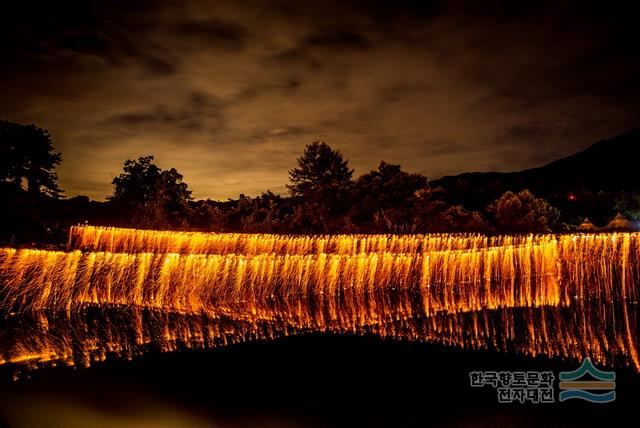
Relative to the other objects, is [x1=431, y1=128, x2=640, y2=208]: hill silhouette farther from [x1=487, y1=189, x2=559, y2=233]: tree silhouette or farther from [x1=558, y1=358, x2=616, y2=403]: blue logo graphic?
[x1=558, y1=358, x2=616, y2=403]: blue logo graphic

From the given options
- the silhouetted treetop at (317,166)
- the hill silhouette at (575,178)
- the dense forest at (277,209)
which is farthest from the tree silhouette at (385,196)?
the silhouetted treetop at (317,166)

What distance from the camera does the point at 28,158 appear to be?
12633 mm

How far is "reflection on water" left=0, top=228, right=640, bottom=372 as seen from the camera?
4.65 meters

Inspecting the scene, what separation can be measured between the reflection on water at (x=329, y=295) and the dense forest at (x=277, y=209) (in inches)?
108

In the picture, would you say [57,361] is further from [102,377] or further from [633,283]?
[633,283]

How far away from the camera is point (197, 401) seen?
10.7 feet

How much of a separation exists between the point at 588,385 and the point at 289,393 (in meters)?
2.48

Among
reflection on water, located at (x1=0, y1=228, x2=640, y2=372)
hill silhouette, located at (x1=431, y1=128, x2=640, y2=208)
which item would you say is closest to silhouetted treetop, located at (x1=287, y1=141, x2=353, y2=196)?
hill silhouette, located at (x1=431, y1=128, x2=640, y2=208)

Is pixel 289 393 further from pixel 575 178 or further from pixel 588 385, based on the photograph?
pixel 575 178

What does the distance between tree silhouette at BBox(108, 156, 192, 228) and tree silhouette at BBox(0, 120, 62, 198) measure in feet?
9.38

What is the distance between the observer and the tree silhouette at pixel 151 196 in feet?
47.1

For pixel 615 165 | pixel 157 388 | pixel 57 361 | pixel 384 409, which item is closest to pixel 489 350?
pixel 384 409

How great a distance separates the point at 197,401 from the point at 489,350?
287cm

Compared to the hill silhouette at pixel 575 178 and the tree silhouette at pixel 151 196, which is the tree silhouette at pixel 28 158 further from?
the hill silhouette at pixel 575 178
